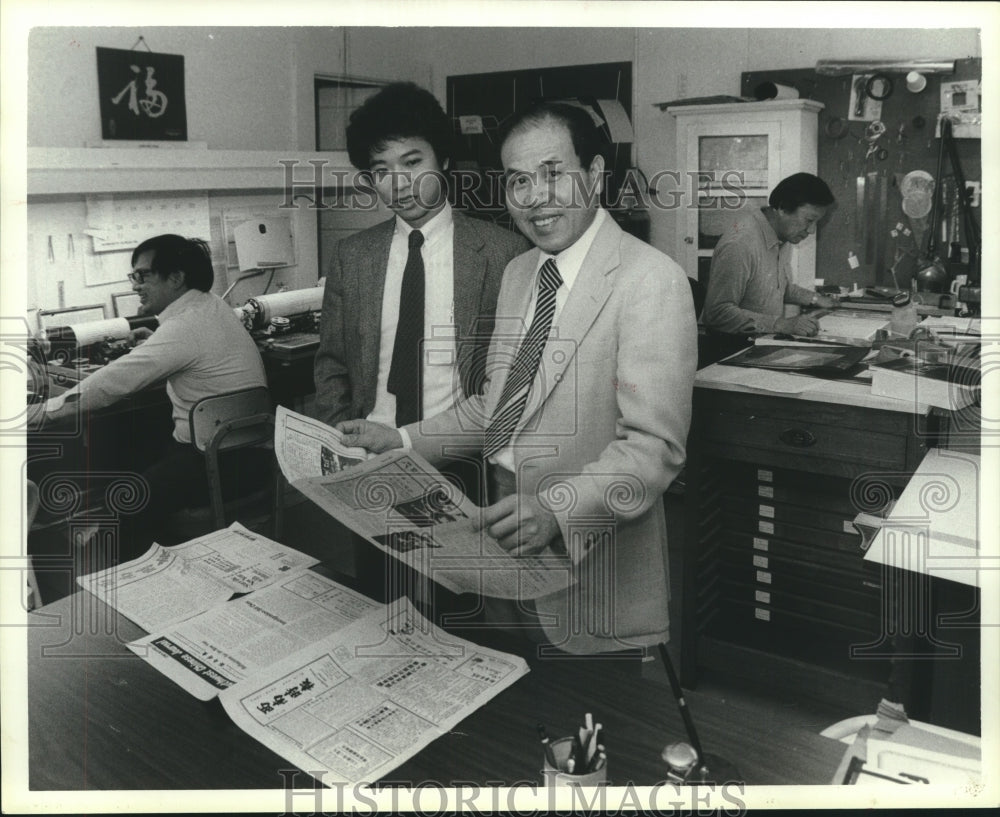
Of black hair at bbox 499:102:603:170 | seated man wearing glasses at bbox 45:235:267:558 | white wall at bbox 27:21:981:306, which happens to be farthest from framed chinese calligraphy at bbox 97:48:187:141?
black hair at bbox 499:102:603:170

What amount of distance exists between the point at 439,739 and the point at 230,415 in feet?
3.65

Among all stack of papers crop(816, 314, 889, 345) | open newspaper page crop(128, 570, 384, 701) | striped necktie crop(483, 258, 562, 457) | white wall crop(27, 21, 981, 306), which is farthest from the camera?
stack of papers crop(816, 314, 889, 345)

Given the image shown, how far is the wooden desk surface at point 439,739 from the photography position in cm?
126

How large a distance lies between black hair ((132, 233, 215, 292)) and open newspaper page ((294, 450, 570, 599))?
24.9 inches

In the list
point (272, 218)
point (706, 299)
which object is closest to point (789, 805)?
point (706, 299)

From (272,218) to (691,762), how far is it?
4.78 feet

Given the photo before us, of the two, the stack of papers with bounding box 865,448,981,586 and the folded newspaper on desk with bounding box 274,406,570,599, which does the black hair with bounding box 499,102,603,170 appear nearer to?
the folded newspaper on desk with bounding box 274,406,570,599

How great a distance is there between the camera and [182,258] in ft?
6.74

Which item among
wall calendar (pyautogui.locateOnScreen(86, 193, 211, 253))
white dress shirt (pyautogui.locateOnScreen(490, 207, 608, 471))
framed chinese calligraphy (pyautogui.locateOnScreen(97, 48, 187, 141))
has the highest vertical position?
framed chinese calligraphy (pyautogui.locateOnScreen(97, 48, 187, 141))

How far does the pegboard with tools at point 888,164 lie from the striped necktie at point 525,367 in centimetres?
57

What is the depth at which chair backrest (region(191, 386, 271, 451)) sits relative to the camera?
214 centimetres

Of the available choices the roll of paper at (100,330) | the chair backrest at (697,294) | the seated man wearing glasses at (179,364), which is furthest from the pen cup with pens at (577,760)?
the roll of paper at (100,330)

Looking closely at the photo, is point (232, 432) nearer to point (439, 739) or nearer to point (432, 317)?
point (432, 317)

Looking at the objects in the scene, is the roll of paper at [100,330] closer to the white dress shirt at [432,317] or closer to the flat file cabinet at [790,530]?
the white dress shirt at [432,317]
